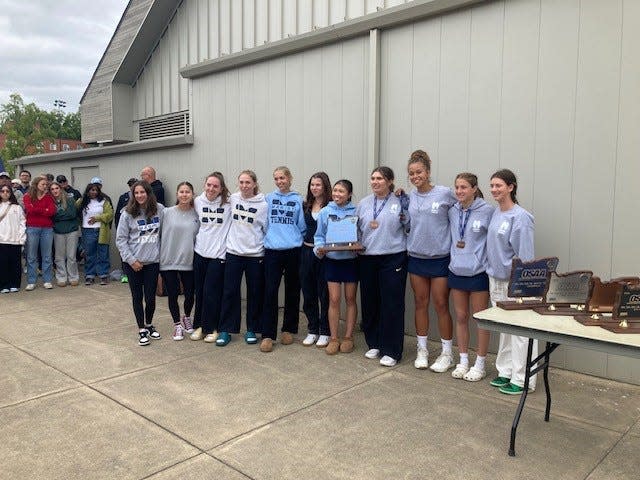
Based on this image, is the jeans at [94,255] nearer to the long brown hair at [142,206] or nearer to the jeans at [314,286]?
the long brown hair at [142,206]

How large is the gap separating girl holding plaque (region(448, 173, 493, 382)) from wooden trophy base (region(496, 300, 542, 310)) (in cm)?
87

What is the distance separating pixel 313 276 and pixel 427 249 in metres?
1.35

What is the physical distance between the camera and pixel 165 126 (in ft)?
35.3

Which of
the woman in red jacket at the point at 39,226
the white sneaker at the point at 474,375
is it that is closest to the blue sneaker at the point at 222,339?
the white sneaker at the point at 474,375

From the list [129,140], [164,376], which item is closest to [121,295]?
[164,376]

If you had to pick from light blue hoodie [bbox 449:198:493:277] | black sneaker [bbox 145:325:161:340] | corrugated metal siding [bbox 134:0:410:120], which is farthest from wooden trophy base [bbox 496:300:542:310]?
corrugated metal siding [bbox 134:0:410:120]

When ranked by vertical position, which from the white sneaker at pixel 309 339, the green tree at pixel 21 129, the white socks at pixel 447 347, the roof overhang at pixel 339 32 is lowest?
the white sneaker at pixel 309 339

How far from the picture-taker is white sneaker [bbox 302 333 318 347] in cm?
552

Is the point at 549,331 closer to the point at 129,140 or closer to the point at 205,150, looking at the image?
the point at 205,150

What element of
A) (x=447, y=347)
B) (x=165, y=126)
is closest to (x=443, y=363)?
(x=447, y=347)

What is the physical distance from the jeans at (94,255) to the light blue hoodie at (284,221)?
506cm

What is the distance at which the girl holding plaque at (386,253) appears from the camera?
4.86 metres

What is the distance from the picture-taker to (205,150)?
8.25 m

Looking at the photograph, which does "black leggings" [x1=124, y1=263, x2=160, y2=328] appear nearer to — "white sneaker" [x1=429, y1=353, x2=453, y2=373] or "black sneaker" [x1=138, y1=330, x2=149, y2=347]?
"black sneaker" [x1=138, y1=330, x2=149, y2=347]
